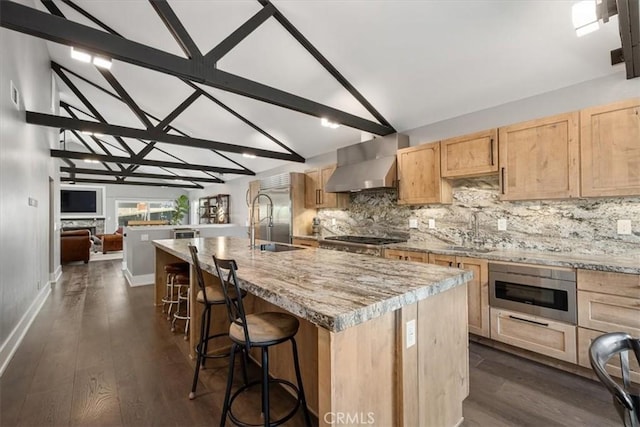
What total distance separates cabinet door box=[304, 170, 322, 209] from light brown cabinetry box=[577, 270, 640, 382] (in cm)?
379

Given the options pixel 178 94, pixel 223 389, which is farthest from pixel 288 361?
pixel 178 94

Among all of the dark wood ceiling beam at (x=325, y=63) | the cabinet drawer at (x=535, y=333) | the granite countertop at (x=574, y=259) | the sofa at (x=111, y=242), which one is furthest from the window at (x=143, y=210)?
the cabinet drawer at (x=535, y=333)

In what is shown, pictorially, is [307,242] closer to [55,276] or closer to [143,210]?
[55,276]

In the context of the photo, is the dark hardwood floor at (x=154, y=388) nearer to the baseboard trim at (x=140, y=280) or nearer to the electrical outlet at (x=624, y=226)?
the electrical outlet at (x=624, y=226)

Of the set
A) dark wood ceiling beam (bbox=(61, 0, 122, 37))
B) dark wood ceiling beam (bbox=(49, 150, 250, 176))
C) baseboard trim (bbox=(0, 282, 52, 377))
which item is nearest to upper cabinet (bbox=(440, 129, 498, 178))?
baseboard trim (bbox=(0, 282, 52, 377))

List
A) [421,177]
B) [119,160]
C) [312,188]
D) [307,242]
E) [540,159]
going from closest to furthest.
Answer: [540,159]
[421,177]
[307,242]
[312,188]
[119,160]

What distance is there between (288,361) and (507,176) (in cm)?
261

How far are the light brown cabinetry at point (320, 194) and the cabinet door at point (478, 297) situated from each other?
2402mm

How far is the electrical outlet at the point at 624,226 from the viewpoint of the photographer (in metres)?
2.34

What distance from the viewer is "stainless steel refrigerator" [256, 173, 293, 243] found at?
5500 mm

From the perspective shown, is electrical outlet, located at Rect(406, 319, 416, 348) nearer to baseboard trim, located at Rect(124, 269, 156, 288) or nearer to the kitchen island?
the kitchen island

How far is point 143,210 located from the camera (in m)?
12.9

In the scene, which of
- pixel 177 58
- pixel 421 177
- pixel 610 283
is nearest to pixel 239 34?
pixel 177 58

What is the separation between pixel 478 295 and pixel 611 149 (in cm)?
156
